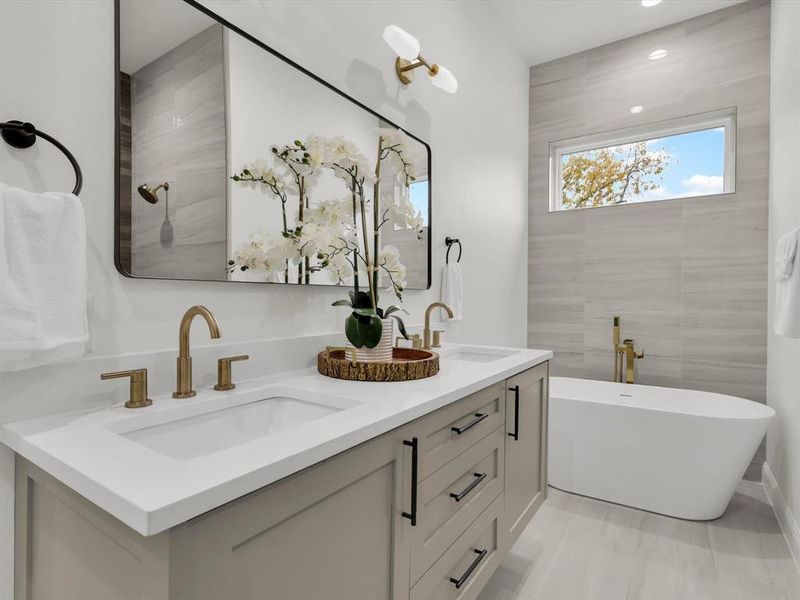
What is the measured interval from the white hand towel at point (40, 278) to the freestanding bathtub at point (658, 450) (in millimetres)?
2240

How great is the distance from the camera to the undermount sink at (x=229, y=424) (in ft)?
3.00

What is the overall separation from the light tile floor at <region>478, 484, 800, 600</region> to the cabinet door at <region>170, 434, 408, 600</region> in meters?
1.04

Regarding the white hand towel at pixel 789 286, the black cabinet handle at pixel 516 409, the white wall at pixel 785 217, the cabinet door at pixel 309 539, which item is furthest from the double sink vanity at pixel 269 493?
the white wall at pixel 785 217

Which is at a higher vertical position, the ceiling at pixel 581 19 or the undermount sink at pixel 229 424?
the ceiling at pixel 581 19

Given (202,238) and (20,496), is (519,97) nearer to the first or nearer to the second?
(202,238)

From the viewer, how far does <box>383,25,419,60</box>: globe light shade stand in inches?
68.1

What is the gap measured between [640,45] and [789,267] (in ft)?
6.70

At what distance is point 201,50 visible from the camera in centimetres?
117

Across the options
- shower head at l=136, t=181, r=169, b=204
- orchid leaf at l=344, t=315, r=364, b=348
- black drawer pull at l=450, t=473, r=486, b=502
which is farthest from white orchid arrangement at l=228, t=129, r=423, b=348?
black drawer pull at l=450, t=473, r=486, b=502

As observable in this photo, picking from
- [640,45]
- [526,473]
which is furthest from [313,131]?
[640,45]

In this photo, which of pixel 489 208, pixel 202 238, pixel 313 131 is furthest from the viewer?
pixel 489 208

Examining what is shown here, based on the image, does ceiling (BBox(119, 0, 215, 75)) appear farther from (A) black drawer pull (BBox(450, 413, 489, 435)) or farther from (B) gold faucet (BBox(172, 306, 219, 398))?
(A) black drawer pull (BBox(450, 413, 489, 435))

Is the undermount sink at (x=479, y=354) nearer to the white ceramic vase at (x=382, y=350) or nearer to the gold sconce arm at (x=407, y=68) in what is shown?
the white ceramic vase at (x=382, y=350)

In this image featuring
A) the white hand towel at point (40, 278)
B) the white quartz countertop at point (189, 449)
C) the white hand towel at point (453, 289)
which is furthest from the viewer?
the white hand towel at point (453, 289)
